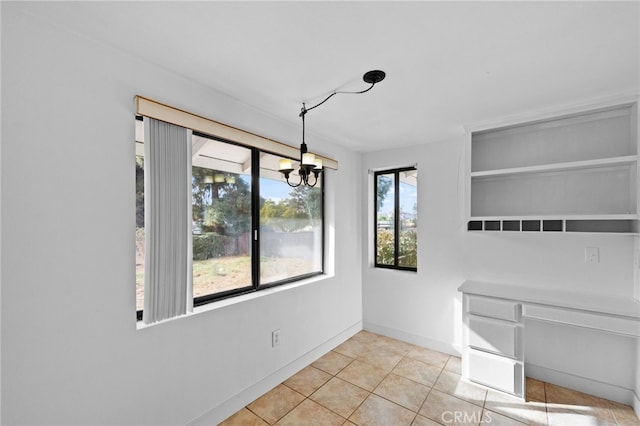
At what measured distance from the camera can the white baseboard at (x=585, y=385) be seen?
233cm

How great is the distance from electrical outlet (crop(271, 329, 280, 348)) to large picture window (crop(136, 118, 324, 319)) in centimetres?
42

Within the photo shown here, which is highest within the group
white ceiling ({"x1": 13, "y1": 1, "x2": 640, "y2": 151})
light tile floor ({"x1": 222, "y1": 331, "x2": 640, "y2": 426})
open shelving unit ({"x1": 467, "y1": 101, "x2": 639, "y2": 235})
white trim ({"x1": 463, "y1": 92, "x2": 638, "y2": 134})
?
white ceiling ({"x1": 13, "y1": 1, "x2": 640, "y2": 151})

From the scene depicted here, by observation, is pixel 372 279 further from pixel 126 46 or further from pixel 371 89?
pixel 126 46

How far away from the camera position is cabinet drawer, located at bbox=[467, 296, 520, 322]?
2.44 meters

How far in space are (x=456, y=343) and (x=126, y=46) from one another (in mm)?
3888

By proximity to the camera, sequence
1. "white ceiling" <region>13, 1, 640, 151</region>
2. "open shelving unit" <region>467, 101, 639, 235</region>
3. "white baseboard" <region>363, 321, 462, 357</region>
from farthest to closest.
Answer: "white baseboard" <region>363, 321, 462, 357</region>, "open shelving unit" <region>467, 101, 639, 235</region>, "white ceiling" <region>13, 1, 640, 151</region>

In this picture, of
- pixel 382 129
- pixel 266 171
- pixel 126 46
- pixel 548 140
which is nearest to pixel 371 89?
pixel 382 129

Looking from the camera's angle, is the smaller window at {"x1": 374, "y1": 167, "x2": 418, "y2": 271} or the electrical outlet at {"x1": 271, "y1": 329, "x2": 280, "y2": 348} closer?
the electrical outlet at {"x1": 271, "y1": 329, "x2": 280, "y2": 348}

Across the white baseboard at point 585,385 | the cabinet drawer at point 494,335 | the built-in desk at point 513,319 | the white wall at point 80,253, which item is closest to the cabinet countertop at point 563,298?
the built-in desk at point 513,319

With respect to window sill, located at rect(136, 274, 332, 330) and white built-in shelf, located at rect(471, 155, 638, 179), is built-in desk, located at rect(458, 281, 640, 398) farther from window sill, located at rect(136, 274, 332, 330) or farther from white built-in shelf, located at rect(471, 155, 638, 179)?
window sill, located at rect(136, 274, 332, 330)

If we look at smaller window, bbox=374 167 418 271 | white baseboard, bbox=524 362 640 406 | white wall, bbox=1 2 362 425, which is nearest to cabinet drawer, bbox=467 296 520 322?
white baseboard, bbox=524 362 640 406

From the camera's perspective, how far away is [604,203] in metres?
2.42

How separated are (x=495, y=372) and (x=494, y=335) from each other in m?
0.32

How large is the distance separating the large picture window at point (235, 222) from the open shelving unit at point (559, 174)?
6.00 feet
